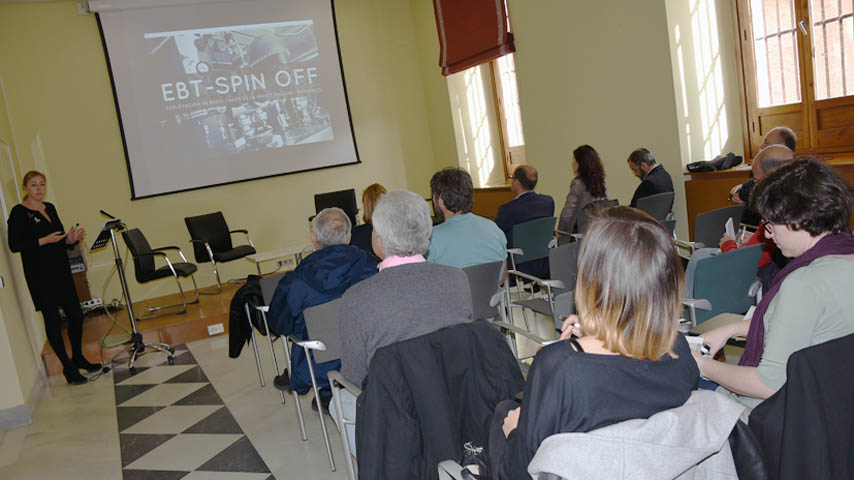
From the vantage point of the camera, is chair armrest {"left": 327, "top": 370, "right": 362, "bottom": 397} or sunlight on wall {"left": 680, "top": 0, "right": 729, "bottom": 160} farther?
sunlight on wall {"left": 680, "top": 0, "right": 729, "bottom": 160}

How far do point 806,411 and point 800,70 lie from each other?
4.24 metres

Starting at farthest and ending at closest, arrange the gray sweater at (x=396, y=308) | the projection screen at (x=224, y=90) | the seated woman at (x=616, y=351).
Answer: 1. the projection screen at (x=224, y=90)
2. the gray sweater at (x=396, y=308)
3. the seated woman at (x=616, y=351)

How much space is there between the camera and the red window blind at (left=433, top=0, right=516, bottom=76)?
725cm

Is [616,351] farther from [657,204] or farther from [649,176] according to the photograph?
[649,176]

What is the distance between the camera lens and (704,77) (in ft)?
17.3

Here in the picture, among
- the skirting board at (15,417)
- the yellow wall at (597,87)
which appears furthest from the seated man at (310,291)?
the yellow wall at (597,87)

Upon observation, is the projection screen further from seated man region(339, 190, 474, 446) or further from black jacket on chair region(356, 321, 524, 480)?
black jacket on chair region(356, 321, 524, 480)

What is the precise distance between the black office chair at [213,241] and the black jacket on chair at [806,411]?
6620 mm

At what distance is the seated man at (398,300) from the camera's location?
6.46 feet

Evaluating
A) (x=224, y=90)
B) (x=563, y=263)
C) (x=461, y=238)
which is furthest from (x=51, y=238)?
(x=224, y=90)

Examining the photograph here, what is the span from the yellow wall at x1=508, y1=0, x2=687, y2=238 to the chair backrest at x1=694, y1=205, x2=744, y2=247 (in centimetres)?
174

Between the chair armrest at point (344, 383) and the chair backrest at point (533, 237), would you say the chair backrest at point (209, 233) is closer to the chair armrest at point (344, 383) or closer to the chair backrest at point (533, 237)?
the chair backrest at point (533, 237)

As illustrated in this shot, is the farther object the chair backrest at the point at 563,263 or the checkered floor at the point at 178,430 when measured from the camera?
the chair backrest at the point at 563,263

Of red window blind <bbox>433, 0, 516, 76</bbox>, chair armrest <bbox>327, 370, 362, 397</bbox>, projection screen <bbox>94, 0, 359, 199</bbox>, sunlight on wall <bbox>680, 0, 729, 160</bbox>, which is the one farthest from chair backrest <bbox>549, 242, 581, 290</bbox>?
projection screen <bbox>94, 0, 359, 199</bbox>
